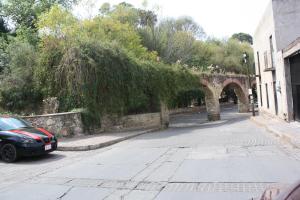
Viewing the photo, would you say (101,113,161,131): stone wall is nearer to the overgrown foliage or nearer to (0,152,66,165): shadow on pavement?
the overgrown foliage

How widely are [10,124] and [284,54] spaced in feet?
40.2

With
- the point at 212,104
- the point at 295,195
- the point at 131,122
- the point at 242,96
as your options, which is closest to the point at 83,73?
the point at 131,122

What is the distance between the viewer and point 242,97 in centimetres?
4266

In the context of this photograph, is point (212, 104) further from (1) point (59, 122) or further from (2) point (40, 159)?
(2) point (40, 159)

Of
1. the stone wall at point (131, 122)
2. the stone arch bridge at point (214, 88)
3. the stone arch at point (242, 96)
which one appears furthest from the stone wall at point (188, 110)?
the stone wall at point (131, 122)

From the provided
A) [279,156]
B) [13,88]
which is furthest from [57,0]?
[279,156]

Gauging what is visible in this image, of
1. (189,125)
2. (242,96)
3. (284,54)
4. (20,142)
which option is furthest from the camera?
(242,96)

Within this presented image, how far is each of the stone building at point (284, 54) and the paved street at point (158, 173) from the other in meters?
5.37

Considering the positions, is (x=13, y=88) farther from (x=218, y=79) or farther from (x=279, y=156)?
(x=218, y=79)

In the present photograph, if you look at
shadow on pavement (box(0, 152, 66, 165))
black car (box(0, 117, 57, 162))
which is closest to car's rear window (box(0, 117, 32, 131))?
black car (box(0, 117, 57, 162))

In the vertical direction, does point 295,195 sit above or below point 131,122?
above

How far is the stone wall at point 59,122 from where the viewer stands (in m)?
15.9

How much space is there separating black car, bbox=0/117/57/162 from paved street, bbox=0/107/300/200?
0.34 metres

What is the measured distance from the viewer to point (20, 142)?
1058 cm
